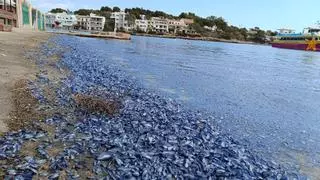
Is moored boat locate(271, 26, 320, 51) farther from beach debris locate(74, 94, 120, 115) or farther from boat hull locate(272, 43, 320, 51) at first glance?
beach debris locate(74, 94, 120, 115)

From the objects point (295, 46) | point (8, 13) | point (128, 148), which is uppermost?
point (8, 13)

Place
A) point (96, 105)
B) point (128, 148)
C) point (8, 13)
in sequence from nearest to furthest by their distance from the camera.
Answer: point (128, 148)
point (96, 105)
point (8, 13)

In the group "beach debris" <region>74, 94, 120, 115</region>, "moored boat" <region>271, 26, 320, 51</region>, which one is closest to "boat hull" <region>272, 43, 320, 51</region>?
"moored boat" <region>271, 26, 320, 51</region>

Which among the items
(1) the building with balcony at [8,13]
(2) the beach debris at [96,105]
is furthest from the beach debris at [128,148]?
(1) the building with balcony at [8,13]

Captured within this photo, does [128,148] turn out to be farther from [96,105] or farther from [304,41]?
[304,41]

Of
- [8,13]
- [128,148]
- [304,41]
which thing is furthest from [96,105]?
[304,41]

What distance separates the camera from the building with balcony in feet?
244

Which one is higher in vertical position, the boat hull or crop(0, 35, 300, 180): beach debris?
crop(0, 35, 300, 180): beach debris

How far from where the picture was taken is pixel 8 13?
79688 mm

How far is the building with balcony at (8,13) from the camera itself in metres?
74.3

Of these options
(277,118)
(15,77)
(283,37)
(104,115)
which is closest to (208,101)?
(277,118)

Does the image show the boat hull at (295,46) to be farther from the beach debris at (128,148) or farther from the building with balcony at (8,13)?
the beach debris at (128,148)

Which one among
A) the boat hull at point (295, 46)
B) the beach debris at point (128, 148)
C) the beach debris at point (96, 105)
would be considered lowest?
the boat hull at point (295, 46)

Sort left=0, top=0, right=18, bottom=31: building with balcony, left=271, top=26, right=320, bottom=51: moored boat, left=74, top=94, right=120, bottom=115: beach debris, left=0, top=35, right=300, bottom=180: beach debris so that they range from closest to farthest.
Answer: left=0, top=35, right=300, bottom=180: beach debris
left=74, top=94, right=120, bottom=115: beach debris
left=0, top=0, right=18, bottom=31: building with balcony
left=271, top=26, right=320, bottom=51: moored boat
